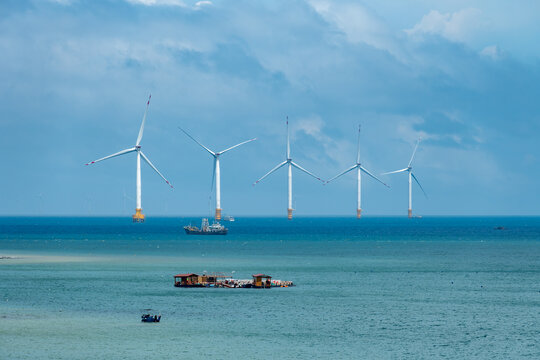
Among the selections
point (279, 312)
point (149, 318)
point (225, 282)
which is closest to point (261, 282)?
point (225, 282)

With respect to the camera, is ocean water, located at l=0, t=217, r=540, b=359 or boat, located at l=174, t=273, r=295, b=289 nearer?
ocean water, located at l=0, t=217, r=540, b=359

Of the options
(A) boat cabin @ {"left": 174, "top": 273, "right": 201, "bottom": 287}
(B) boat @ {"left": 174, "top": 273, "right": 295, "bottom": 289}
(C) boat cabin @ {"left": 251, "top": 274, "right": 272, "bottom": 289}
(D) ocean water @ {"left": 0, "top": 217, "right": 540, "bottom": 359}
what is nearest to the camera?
(D) ocean water @ {"left": 0, "top": 217, "right": 540, "bottom": 359}

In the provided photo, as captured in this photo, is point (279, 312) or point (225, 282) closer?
point (279, 312)

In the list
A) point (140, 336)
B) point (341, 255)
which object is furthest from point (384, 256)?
point (140, 336)

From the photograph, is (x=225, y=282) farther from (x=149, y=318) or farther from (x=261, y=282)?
(x=149, y=318)

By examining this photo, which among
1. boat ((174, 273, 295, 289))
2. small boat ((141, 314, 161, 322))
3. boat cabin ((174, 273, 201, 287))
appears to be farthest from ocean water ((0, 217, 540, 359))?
boat ((174, 273, 295, 289))

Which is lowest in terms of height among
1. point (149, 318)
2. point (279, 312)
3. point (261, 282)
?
point (279, 312)

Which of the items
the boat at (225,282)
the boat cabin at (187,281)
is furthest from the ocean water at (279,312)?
the boat at (225,282)

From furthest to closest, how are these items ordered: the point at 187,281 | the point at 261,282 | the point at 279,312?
the point at 187,281
the point at 261,282
the point at 279,312

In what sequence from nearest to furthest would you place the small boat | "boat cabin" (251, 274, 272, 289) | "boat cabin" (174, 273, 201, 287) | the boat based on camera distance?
the small boat → "boat cabin" (251, 274, 272, 289) → the boat → "boat cabin" (174, 273, 201, 287)

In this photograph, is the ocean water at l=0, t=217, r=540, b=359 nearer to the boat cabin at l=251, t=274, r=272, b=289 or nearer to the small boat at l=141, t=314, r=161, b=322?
the small boat at l=141, t=314, r=161, b=322

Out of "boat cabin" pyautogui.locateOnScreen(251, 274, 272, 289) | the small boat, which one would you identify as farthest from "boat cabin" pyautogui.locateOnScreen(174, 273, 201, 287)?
the small boat

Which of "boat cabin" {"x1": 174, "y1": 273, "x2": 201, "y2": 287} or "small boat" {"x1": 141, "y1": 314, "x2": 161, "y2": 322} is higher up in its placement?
"boat cabin" {"x1": 174, "y1": 273, "x2": 201, "y2": 287}
